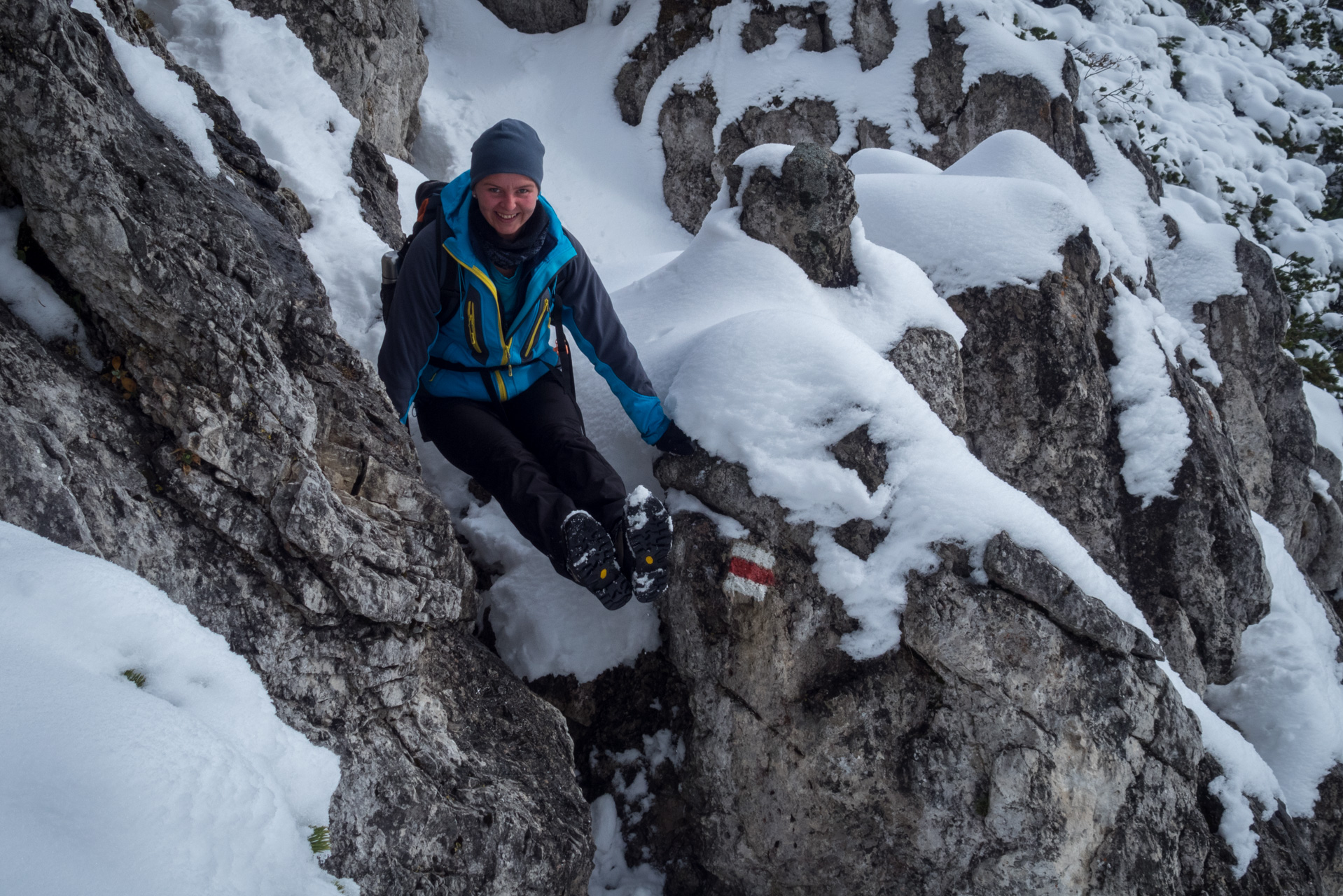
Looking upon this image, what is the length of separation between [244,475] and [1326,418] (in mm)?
13778

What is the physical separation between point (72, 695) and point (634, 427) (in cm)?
307

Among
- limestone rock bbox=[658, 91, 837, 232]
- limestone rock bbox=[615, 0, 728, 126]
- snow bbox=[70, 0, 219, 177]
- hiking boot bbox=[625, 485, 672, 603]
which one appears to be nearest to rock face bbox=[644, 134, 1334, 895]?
hiking boot bbox=[625, 485, 672, 603]

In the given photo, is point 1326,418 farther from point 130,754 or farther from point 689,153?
point 130,754

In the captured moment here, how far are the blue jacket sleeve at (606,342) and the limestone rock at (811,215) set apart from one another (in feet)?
6.92

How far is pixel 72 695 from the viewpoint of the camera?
1.75m

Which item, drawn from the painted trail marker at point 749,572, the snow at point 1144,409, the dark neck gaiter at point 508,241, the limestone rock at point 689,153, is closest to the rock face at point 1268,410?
the snow at point 1144,409

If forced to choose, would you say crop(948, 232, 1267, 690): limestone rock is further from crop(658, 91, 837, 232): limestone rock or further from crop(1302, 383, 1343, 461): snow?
crop(658, 91, 837, 232): limestone rock

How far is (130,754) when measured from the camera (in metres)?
1.72

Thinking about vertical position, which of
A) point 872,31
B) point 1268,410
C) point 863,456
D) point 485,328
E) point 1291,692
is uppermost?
point 485,328

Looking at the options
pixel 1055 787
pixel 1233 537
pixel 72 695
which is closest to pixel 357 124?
pixel 72 695

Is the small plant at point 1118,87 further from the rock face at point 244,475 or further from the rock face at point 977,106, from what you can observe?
the rock face at point 244,475

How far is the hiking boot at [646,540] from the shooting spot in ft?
11.2

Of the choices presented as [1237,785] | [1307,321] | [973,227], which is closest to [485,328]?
[1237,785]

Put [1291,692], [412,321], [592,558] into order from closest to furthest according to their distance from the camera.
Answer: [592,558] < [412,321] < [1291,692]
